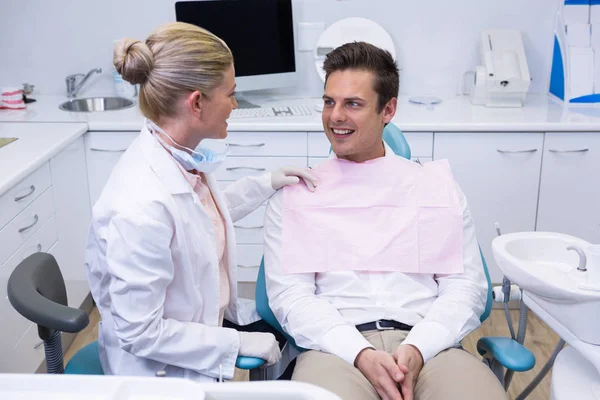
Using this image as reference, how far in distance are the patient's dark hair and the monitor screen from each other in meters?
1.31

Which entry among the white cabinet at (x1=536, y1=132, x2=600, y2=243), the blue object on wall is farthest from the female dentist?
the blue object on wall

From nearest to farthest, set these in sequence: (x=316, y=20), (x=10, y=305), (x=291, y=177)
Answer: (x=291, y=177)
(x=10, y=305)
(x=316, y=20)

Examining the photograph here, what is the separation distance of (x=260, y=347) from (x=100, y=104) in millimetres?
2311

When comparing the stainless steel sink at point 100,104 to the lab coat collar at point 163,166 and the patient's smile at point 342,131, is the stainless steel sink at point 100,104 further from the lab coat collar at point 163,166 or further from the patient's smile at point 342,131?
the lab coat collar at point 163,166

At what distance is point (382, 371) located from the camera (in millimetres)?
1598

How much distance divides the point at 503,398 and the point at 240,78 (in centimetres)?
207

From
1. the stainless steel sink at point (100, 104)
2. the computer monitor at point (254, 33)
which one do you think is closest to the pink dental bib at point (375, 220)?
the computer monitor at point (254, 33)

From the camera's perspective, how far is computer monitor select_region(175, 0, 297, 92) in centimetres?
310

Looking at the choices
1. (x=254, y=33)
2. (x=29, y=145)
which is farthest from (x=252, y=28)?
(x=29, y=145)

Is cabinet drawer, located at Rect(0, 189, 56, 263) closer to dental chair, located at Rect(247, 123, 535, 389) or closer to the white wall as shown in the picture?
dental chair, located at Rect(247, 123, 535, 389)

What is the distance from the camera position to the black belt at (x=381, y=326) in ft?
5.94

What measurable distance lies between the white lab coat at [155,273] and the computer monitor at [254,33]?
1650mm

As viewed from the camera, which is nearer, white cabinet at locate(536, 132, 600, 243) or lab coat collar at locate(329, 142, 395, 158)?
lab coat collar at locate(329, 142, 395, 158)

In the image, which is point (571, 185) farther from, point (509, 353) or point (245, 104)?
point (509, 353)
